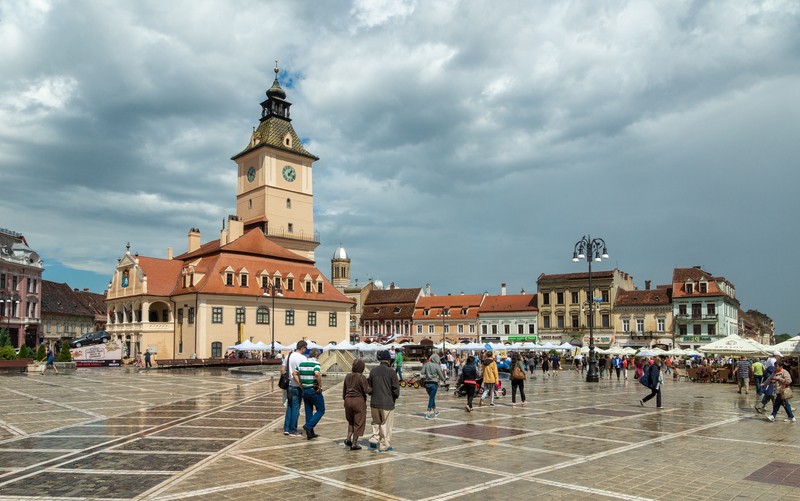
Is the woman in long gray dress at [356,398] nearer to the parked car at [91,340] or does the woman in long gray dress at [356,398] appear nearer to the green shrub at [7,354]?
the green shrub at [7,354]

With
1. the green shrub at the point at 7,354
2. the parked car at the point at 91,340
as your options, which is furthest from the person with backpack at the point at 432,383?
the parked car at the point at 91,340

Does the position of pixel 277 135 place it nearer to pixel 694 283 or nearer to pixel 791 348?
pixel 694 283

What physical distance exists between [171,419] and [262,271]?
150 ft

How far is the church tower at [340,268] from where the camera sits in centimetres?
13012

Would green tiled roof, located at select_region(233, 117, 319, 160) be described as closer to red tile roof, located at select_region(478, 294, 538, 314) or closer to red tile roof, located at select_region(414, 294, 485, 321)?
red tile roof, located at select_region(414, 294, 485, 321)

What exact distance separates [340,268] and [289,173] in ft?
181

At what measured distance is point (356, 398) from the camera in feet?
36.8

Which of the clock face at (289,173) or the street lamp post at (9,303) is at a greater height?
the clock face at (289,173)

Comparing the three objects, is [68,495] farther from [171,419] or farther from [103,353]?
[103,353]

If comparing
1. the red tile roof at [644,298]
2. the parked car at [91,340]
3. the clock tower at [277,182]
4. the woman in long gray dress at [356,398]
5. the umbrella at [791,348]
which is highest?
the clock tower at [277,182]

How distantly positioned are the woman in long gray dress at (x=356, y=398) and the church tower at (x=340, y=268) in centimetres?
11863

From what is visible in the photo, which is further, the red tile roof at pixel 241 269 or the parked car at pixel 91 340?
the parked car at pixel 91 340

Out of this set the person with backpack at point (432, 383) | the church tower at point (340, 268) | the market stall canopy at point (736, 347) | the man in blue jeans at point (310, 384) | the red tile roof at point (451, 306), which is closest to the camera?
the man in blue jeans at point (310, 384)

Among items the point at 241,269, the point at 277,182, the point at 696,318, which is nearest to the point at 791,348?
the point at 696,318
